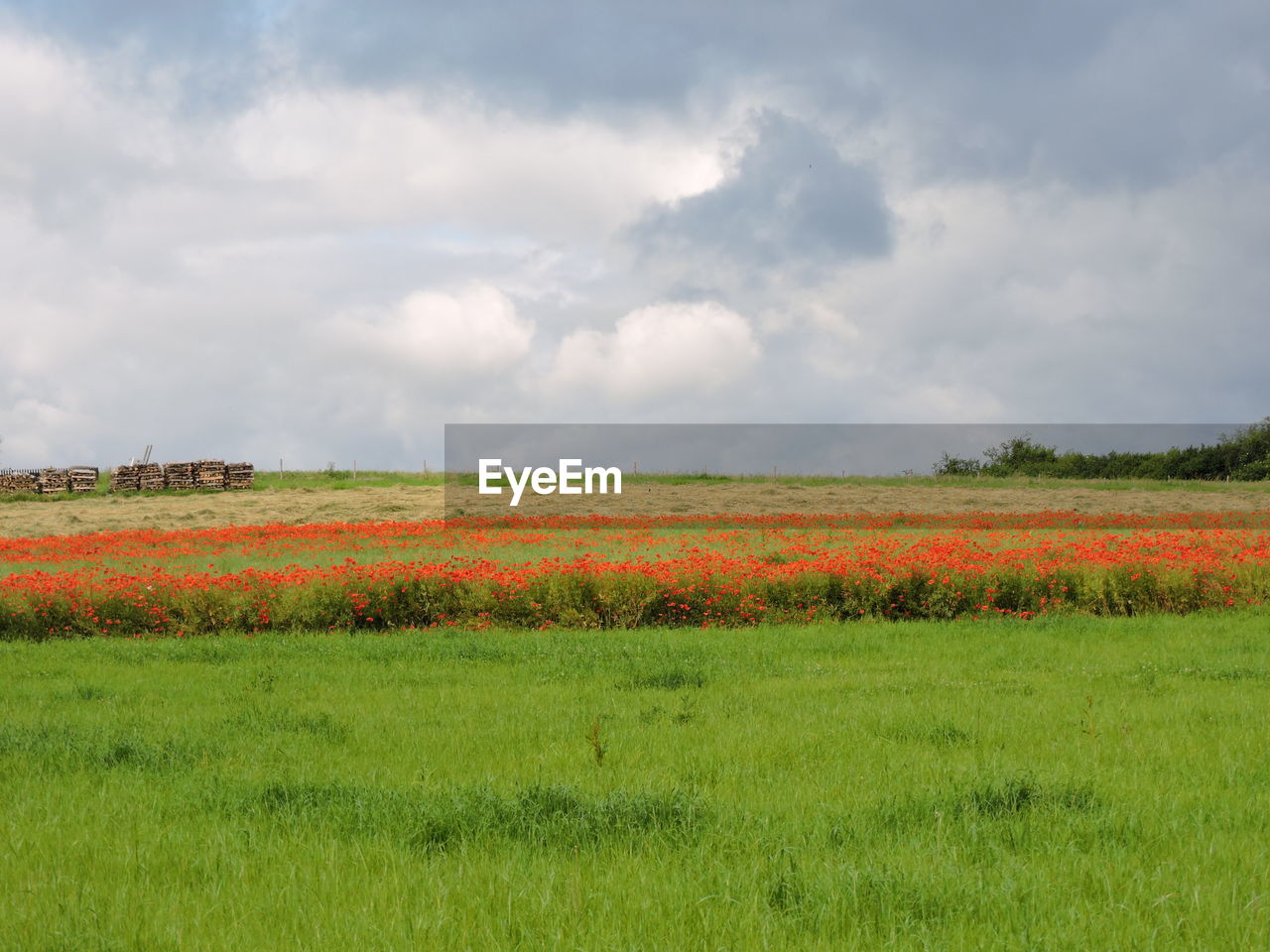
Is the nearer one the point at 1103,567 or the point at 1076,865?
the point at 1076,865

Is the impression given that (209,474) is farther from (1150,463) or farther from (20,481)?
(1150,463)

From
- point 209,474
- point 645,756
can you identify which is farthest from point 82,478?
point 645,756

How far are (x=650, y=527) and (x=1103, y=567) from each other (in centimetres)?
1352

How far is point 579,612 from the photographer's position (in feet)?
48.8

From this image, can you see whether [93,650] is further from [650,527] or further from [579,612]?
[650,527]

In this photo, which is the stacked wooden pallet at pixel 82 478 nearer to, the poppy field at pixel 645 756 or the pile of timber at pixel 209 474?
the pile of timber at pixel 209 474

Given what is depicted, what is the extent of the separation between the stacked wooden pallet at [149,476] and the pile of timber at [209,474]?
6.25ft

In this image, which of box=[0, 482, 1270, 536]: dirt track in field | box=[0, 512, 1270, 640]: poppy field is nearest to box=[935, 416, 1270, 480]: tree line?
box=[0, 482, 1270, 536]: dirt track in field

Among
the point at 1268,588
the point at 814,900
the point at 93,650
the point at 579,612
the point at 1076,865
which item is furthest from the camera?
the point at 1268,588

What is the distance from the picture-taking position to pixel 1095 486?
145 ft

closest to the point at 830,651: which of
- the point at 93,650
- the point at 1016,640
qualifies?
the point at 1016,640

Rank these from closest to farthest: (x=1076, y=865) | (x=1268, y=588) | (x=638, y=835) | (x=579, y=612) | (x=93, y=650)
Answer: (x=1076, y=865) → (x=638, y=835) → (x=93, y=650) → (x=579, y=612) → (x=1268, y=588)

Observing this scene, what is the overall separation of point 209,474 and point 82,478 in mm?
6873

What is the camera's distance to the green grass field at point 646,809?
13.9ft
